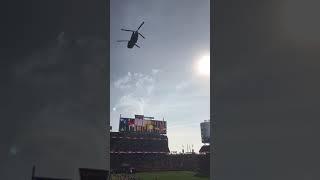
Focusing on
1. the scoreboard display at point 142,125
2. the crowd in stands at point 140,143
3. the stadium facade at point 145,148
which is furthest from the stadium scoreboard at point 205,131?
the scoreboard display at point 142,125

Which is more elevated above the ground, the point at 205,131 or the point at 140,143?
the point at 205,131

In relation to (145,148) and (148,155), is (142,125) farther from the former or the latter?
(148,155)

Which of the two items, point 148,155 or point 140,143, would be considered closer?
point 148,155

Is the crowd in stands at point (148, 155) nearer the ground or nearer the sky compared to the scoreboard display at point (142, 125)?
nearer the ground

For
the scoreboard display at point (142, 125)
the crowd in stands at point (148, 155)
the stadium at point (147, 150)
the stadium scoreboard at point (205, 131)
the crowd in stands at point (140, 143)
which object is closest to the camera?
the stadium at point (147, 150)

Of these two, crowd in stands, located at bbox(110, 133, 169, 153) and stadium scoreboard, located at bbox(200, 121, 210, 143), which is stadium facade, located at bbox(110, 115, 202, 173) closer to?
crowd in stands, located at bbox(110, 133, 169, 153)

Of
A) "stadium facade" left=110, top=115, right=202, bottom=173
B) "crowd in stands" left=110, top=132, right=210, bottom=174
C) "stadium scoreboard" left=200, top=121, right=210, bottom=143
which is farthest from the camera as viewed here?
"stadium scoreboard" left=200, top=121, right=210, bottom=143

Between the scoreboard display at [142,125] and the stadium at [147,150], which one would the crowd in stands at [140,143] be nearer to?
the stadium at [147,150]

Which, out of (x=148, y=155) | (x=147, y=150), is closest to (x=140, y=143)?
A: (x=147, y=150)

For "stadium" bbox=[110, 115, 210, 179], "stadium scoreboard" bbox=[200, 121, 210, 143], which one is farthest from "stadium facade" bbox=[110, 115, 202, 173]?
"stadium scoreboard" bbox=[200, 121, 210, 143]
